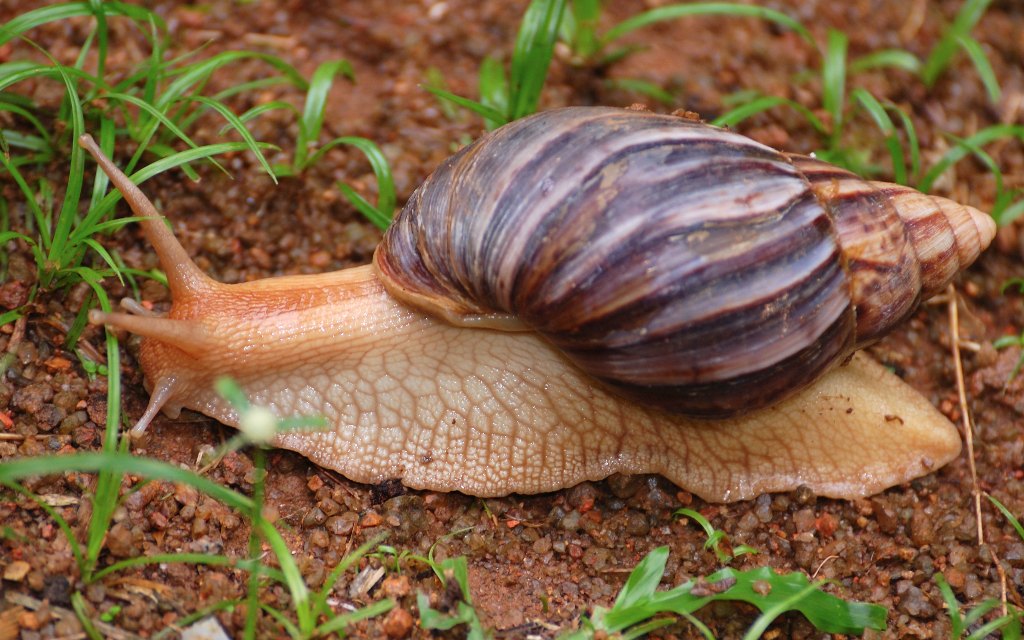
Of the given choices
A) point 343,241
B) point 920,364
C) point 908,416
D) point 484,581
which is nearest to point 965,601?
point 908,416

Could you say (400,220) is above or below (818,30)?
below

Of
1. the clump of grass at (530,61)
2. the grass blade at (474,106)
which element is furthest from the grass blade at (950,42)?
the grass blade at (474,106)

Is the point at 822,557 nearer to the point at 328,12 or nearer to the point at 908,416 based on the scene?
the point at 908,416

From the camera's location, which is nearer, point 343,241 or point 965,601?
point 965,601

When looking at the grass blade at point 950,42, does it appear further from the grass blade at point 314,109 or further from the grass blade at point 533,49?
the grass blade at point 314,109

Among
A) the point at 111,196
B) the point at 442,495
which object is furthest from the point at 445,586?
the point at 111,196

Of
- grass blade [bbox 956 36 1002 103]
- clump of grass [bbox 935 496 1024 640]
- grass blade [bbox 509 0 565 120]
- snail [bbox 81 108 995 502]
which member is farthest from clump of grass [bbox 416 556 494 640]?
grass blade [bbox 956 36 1002 103]

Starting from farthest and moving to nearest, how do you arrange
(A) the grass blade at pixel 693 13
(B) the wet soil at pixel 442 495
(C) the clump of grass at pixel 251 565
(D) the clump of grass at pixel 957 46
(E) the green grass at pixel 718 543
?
(D) the clump of grass at pixel 957 46, (A) the grass blade at pixel 693 13, (E) the green grass at pixel 718 543, (B) the wet soil at pixel 442 495, (C) the clump of grass at pixel 251 565
